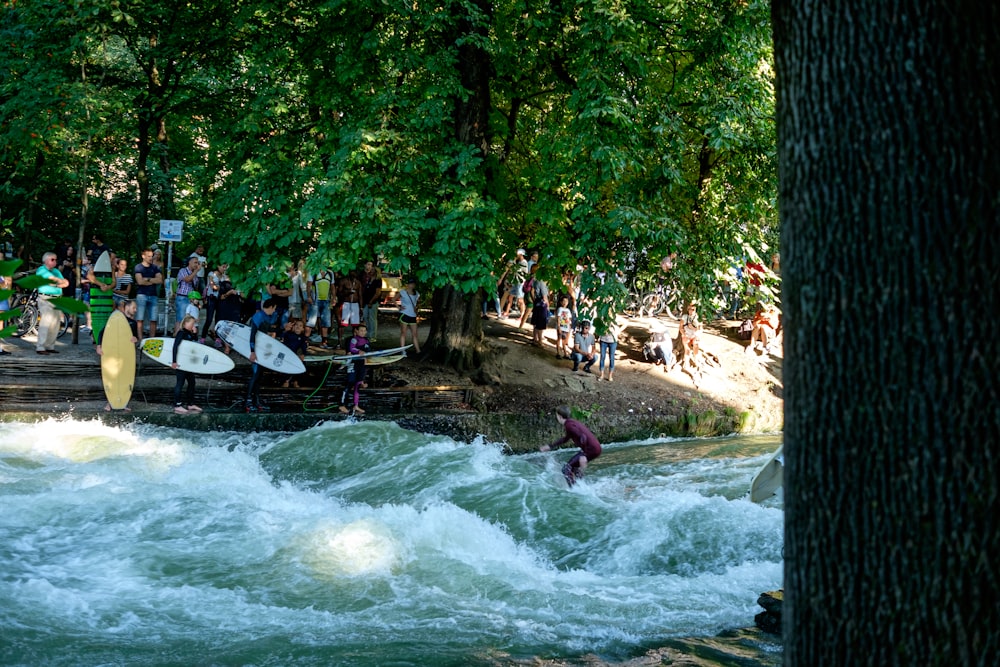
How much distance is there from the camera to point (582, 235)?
17.7m

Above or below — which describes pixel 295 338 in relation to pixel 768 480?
above

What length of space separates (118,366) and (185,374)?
104cm

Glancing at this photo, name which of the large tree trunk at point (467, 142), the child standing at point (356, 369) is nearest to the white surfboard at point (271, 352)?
the child standing at point (356, 369)

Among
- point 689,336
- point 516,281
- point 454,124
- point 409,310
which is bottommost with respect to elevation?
point 689,336

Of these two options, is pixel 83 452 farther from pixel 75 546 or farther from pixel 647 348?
pixel 647 348

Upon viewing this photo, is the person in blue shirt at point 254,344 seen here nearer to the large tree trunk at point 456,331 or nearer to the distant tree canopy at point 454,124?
the distant tree canopy at point 454,124

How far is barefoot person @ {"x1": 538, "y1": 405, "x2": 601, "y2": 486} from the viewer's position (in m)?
14.1

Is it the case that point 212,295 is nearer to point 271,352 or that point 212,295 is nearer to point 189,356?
point 271,352

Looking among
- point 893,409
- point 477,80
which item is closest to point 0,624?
point 893,409

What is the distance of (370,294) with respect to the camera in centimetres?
2144

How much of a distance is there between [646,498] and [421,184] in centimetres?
665

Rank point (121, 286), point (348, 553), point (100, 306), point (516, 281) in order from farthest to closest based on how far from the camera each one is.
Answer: point (516, 281)
point (121, 286)
point (100, 306)
point (348, 553)

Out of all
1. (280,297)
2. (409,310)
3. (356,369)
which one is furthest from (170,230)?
(409,310)

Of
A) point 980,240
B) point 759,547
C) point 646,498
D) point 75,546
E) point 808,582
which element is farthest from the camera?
point 646,498
